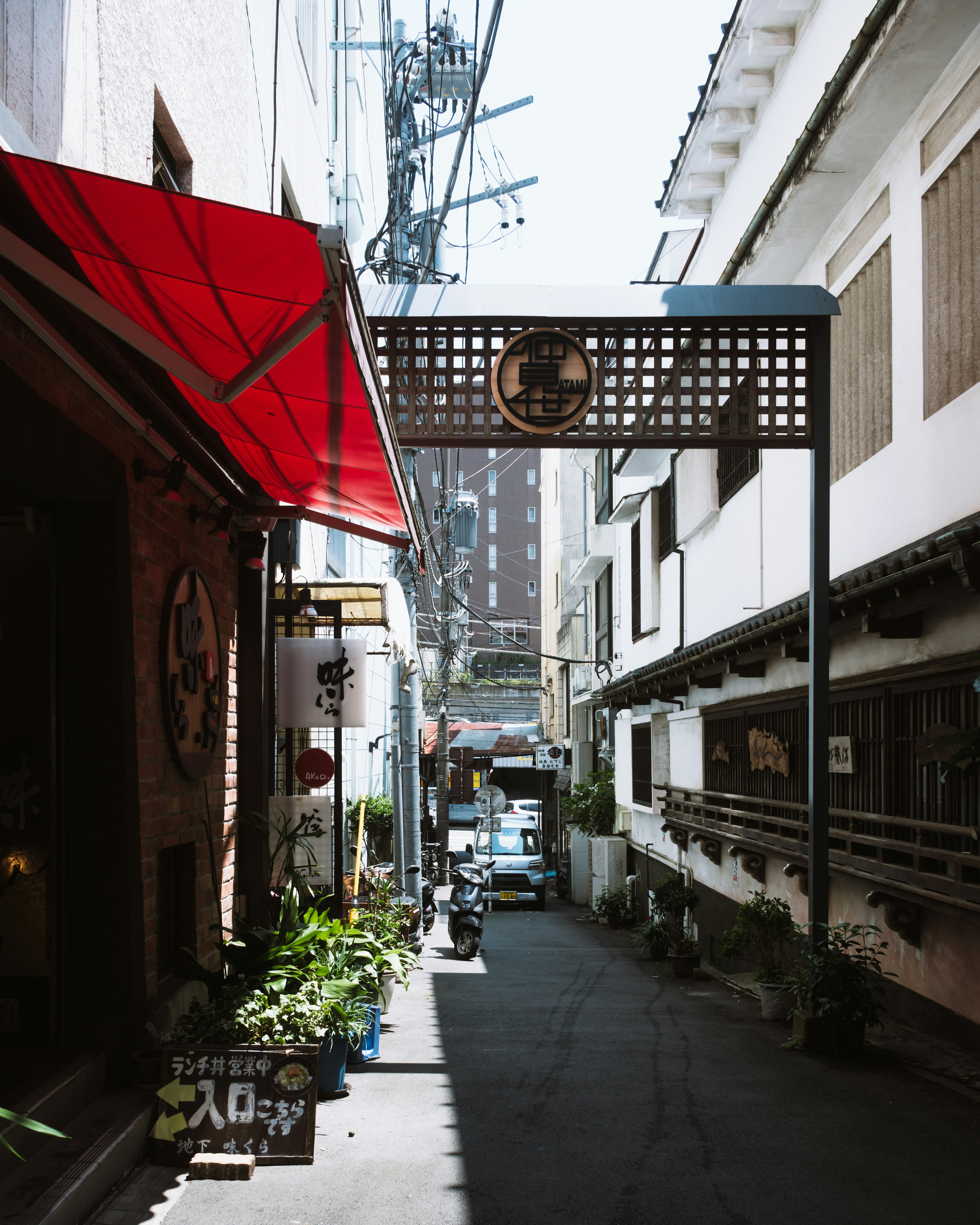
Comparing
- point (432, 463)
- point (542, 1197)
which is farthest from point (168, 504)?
point (432, 463)

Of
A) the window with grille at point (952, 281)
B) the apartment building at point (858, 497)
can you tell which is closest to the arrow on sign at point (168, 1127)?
the apartment building at point (858, 497)

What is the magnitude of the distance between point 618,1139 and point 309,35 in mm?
11857

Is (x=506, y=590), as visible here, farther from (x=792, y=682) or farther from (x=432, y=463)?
(x=792, y=682)

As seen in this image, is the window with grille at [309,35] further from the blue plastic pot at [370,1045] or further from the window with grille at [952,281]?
the blue plastic pot at [370,1045]

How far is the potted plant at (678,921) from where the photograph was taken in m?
13.8

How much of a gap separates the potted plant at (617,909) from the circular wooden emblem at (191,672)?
51.2ft

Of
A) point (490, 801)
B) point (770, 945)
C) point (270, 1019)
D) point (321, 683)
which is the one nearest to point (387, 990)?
point (321, 683)

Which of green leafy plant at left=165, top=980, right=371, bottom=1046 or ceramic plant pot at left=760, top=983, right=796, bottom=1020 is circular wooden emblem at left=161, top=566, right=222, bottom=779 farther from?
ceramic plant pot at left=760, top=983, right=796, bottom=1020

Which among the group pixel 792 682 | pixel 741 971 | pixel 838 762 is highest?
pixel 792 682

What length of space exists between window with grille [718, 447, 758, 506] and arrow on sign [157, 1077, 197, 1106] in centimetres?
985

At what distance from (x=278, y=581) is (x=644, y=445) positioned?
3.71 meters

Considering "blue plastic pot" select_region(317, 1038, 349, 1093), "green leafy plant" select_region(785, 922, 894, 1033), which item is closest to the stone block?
"blue plastic pot" select_region(317, 1038, 349, 1093)

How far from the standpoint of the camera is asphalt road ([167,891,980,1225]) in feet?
14.9

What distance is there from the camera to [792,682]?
10898 mm
